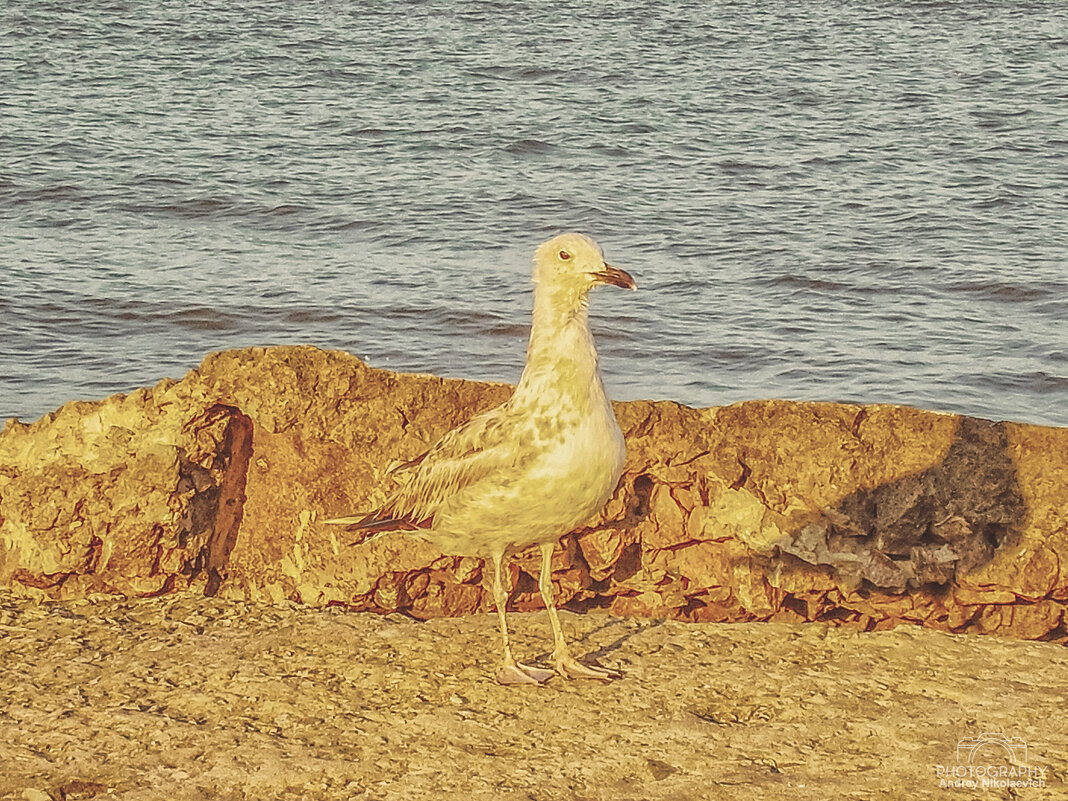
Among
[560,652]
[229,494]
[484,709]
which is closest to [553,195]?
[229,494]

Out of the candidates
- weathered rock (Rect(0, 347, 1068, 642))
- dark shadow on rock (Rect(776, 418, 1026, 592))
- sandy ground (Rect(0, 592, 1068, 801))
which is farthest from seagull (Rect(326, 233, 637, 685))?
dark shadow on rock (Rect(776, 418, 1026, 592))

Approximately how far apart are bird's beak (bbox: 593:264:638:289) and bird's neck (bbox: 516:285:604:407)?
12 cm

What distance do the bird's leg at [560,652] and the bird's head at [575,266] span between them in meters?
1.05

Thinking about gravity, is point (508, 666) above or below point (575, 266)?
below

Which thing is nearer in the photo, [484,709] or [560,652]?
[484,709]

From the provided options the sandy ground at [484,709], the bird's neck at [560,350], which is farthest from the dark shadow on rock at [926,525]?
the bird's neck at [560,350]

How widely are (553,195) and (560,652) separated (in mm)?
12611

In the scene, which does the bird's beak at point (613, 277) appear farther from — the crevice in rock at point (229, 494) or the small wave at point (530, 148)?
the small wave at point (530, 148)

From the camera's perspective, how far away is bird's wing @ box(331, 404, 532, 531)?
556cm

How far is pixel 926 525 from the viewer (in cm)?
620

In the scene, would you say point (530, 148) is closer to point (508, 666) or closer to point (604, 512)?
point (604, 512)

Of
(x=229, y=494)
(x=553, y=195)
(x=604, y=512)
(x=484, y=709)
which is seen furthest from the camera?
(x=553, y=195)

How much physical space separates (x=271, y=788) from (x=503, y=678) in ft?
3.84

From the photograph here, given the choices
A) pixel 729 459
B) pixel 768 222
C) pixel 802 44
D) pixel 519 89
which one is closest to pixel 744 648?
pixel 729 459
